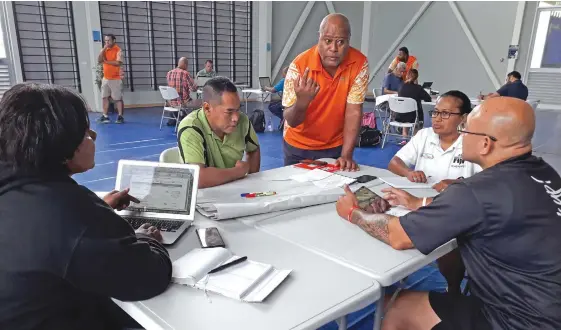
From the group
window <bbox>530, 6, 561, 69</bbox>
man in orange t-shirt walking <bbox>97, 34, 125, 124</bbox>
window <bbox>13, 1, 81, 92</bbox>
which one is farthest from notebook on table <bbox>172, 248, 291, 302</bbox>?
window <bbox>530, 6, 561, 69</bbox>

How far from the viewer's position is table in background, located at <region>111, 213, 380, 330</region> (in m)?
0.95

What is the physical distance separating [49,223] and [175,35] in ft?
34.6

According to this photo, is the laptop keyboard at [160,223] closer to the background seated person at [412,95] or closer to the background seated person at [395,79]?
the background seated person at [412,95]

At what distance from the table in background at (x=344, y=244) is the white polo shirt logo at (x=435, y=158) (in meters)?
0.95

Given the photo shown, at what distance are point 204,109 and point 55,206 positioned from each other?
4.54 feet

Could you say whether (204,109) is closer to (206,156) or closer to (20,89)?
(206,156)

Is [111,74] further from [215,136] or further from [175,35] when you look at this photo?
[215,136]

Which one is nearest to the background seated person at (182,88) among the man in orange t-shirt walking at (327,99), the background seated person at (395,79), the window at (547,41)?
the background seated person at (395,79)

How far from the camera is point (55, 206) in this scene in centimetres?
87

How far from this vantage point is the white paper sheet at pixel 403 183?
2.12 meters

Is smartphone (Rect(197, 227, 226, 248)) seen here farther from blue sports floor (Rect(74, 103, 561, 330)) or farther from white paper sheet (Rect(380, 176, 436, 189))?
blue sports floor (Rect(74, 103, 561, 330))

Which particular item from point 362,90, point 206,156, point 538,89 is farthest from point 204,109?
point 538,89

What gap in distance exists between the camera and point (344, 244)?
141cm

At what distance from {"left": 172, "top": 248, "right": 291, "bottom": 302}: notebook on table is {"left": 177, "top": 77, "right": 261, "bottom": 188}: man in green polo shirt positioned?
0.79 meters
